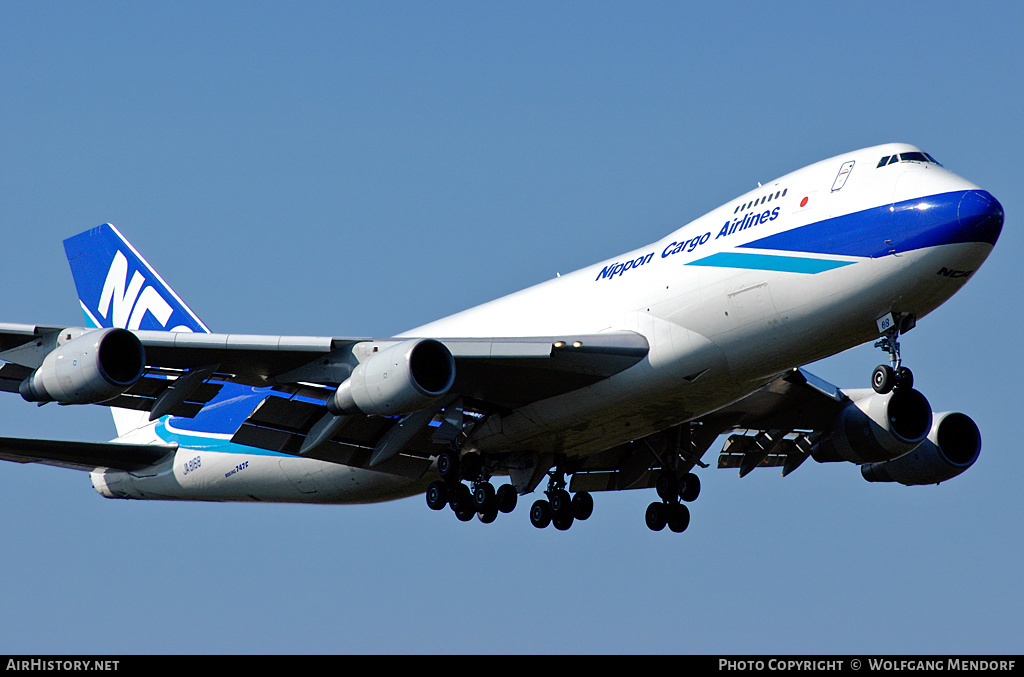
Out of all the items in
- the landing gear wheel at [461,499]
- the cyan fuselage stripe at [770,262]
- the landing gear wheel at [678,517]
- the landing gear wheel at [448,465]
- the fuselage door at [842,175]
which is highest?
the fuselage door at [842,175]

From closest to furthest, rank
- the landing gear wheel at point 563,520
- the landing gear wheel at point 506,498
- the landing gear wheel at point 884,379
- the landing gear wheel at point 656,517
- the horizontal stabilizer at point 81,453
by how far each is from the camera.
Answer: the landing gear wheel at point 884,379
the landing gear wheel at point 506,498
the horizontal stabilizer at point 81,453
the landing gear wheel at point 563,520
the landing gear wheel at point 656,517

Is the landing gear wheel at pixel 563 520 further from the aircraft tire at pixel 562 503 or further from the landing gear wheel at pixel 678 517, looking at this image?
the landing gear wheel at pixel 678 517

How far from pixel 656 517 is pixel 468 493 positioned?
4756 millimetres

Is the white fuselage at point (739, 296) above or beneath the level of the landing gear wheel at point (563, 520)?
above

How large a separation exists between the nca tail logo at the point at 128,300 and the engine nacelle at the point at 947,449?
1936 cm

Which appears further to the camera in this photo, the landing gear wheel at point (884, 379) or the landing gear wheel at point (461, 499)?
the landing gear wheel at point (461, 499)

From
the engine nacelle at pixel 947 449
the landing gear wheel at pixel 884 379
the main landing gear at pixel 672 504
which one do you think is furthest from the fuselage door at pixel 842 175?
the engine nacelle at pixel 947 449

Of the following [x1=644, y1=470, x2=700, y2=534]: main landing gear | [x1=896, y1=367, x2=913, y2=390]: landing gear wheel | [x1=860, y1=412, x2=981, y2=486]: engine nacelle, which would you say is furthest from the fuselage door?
[x1=860, y1=412, x2=981, y2=486]: engine nacelle

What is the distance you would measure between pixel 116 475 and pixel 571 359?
1454cm

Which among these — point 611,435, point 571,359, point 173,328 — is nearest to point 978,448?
point 611,435

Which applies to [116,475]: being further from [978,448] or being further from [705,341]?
[978,448]

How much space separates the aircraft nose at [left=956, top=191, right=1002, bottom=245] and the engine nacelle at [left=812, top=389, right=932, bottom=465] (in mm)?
7831

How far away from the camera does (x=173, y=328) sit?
109 ft

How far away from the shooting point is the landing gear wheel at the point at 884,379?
21078mm
